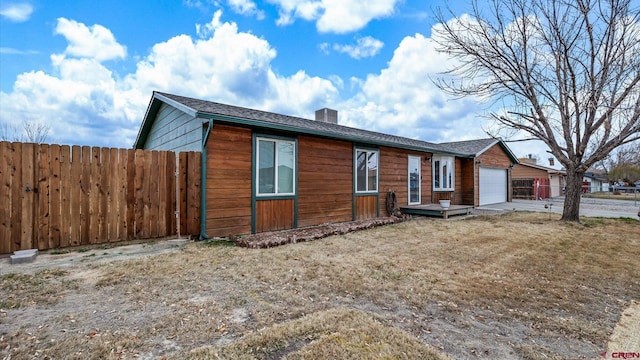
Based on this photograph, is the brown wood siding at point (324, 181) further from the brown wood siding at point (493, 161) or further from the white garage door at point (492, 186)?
the white garage door at point (492, 186)

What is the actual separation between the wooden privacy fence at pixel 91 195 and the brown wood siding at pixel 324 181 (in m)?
2.55

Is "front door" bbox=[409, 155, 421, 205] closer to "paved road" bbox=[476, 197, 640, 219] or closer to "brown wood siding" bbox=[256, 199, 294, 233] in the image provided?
"paved road" bbox=[476, 197, 640, 219]

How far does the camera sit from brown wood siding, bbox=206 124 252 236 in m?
5.79

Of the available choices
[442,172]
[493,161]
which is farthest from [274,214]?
[493,161]

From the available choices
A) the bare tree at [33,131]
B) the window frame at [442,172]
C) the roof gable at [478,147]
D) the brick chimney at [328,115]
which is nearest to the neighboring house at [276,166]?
the window frame at [442,172]

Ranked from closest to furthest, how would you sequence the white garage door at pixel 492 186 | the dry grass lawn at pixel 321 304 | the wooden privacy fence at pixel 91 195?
the dry grass lawn at pixel 321 304, the wooden privacy fence at pixel 91 195, the white garage door at pixel 492 186

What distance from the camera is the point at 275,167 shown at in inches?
265

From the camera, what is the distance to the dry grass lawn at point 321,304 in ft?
6.91

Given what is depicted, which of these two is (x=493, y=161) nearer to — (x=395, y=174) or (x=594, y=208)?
(x=594, y=208)

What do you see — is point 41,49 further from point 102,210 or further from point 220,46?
point 102,210

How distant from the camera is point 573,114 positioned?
899 centimetres

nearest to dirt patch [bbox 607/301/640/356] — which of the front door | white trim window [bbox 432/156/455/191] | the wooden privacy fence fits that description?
the wooden privacy fence

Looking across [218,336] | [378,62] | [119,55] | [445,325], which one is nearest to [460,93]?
[378,62]

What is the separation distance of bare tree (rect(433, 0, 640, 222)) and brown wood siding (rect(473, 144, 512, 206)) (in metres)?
4.87
